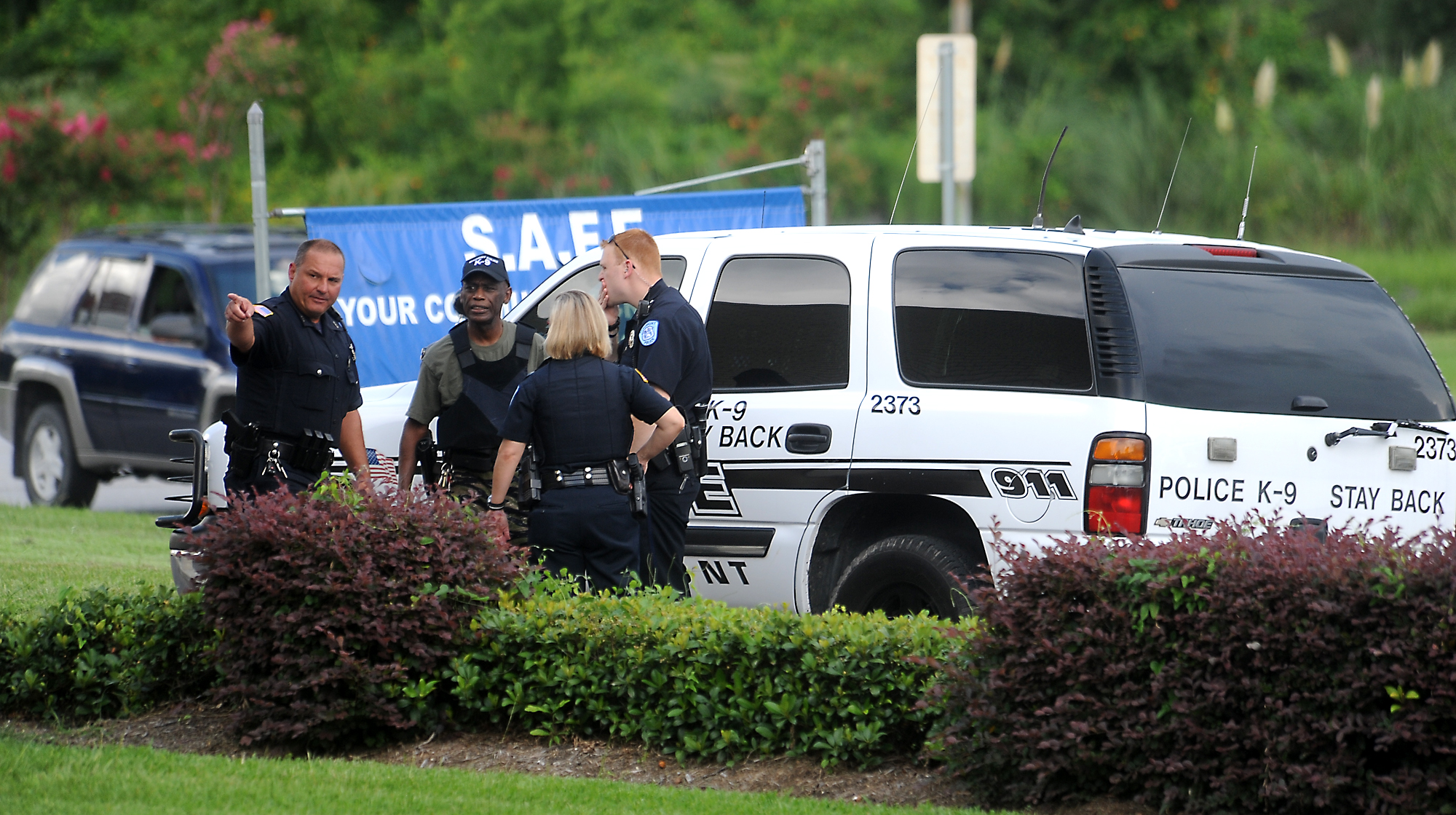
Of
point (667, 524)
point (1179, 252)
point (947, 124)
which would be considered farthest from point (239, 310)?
point (947, 124)

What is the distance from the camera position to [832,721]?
17.4 ft

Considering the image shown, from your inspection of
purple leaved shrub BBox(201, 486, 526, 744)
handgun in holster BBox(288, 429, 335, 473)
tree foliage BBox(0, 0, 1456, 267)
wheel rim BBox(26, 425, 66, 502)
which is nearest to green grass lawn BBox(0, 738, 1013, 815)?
purple leaved shrub BBox(201, 486, 526, 744)

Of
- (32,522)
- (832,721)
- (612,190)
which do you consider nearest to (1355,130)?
(612,190)

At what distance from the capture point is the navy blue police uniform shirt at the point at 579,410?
6.14 metres

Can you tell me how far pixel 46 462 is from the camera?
13.1 metres

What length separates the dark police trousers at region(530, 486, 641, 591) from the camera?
6.16 metres

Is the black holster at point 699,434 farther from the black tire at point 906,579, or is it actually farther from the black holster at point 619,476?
the black tire at point 906,579

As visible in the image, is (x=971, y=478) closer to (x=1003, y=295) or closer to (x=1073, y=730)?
(x=1003, y=295)

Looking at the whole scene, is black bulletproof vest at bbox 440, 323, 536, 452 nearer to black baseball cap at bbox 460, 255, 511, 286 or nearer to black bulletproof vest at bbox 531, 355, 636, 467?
black baseball cap at bbox 460, 255, 511, 286

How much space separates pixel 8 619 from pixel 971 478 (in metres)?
3.54

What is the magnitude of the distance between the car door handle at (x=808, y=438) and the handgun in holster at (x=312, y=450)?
1827 mm

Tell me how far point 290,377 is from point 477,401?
733mm

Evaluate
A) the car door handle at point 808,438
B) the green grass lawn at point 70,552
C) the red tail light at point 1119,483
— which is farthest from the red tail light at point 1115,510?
the green grass lawn at point 70,552

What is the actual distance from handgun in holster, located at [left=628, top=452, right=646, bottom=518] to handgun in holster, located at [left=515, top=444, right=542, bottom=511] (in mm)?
332
